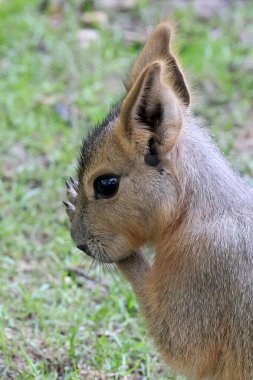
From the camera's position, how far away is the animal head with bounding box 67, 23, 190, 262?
10.7 feet

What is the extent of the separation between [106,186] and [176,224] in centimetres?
29

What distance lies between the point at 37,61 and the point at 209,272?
387cm

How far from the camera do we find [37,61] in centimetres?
684

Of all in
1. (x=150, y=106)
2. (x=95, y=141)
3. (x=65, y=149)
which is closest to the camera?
(x=150, y=106)

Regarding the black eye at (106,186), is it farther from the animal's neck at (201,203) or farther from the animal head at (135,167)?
the animal's neck at (201,203)

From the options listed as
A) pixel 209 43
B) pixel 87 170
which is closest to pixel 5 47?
pixel 209 43

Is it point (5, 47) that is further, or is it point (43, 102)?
point (5, 47)

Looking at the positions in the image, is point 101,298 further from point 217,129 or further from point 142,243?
point 217,129

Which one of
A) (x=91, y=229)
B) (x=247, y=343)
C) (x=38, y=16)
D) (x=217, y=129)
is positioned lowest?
(x=247, y=343)

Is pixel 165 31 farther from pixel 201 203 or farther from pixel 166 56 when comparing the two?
pixel 201 203

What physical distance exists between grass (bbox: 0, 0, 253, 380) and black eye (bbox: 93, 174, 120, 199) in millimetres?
763

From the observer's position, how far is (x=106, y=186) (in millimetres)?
3432

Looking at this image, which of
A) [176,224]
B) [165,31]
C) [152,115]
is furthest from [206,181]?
[165,31]

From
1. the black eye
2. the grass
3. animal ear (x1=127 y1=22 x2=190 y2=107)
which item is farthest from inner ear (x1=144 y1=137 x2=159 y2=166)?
the grass
